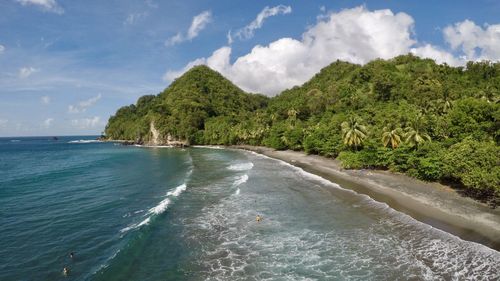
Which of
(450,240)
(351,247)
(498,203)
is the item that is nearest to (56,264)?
(351,247)

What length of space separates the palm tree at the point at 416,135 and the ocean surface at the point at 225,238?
15159 mm

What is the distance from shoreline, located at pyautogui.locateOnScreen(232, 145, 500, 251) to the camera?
84.6 feet

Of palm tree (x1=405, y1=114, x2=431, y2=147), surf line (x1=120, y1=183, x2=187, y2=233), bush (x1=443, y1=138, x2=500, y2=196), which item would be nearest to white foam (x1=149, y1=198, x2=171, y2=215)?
surf line (x1=120, y1=183, x2=187, y2=233)

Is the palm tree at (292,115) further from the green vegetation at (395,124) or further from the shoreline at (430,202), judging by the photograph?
the shoreline at (430,202)

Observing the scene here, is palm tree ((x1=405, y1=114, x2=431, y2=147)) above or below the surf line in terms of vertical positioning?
above

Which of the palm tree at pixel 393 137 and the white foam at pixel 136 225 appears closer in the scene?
the white foam at pixel 136 225

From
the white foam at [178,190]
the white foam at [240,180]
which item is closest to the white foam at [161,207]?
the white foam at [178,190]

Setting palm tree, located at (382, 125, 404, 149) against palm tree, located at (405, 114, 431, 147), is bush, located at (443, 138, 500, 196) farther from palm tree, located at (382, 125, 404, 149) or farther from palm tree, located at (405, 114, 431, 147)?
palm tree, located at (382, 125, 404, 149)

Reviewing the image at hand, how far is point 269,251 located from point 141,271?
8.70 m

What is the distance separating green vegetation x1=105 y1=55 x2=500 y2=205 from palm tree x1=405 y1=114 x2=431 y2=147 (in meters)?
0.15

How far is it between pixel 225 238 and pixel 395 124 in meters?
42.0

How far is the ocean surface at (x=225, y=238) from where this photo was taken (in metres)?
20.6

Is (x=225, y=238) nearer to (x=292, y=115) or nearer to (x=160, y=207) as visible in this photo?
(x=160, y=207)

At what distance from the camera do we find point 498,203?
31.2 meters
